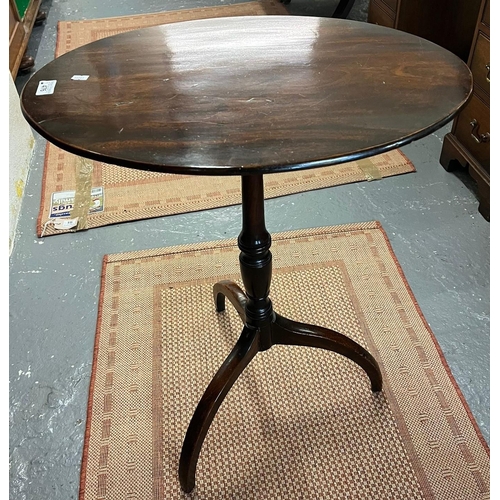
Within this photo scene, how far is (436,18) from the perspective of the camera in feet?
7.63

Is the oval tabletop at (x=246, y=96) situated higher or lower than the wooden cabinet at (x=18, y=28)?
higher

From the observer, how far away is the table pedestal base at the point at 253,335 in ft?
3.36

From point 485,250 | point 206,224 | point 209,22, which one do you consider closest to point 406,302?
point 485,250

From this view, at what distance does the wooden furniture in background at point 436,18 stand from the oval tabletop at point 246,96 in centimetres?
132

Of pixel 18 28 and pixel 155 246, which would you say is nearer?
pixel 155 246

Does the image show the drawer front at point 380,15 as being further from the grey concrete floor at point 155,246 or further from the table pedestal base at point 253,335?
the table pedestal base at point 253,335

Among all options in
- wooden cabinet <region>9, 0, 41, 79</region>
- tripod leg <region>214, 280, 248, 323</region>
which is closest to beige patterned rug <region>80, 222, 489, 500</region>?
tripod leg <region>214, 280, 248, 323</region>

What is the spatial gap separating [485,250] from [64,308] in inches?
49.5

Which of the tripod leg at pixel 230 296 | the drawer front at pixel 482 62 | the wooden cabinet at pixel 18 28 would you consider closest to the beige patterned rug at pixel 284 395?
the tripod leg at pixel 230 296

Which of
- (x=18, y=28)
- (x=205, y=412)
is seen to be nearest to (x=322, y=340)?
(x=205, y=412)

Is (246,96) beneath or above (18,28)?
above

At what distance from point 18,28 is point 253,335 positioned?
230 centimetres

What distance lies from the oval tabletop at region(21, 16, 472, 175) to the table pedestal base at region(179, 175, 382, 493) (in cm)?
18

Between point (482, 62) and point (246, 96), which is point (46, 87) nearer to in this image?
point (246, 96)
